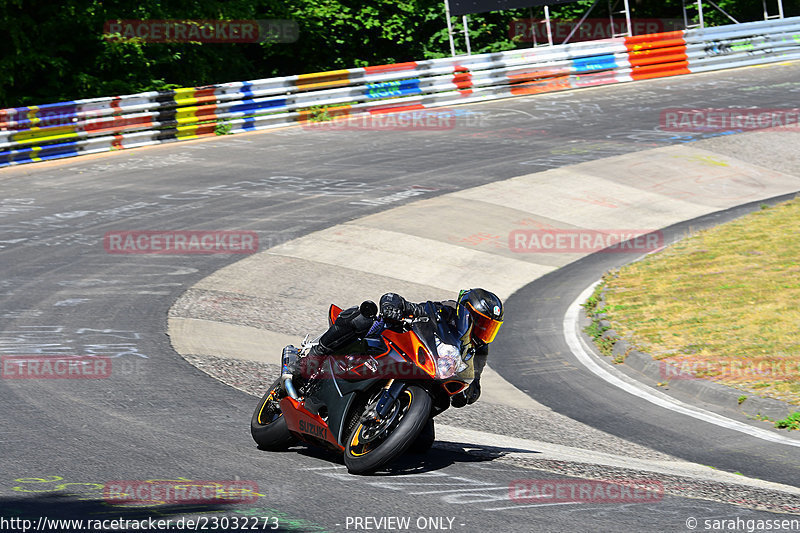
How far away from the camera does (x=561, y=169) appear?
2031 centimetres

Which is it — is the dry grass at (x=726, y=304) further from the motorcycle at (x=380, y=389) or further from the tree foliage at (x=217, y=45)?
the tree foliage at (x=217, y=45)

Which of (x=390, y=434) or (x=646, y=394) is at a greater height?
(x=390, y=434)

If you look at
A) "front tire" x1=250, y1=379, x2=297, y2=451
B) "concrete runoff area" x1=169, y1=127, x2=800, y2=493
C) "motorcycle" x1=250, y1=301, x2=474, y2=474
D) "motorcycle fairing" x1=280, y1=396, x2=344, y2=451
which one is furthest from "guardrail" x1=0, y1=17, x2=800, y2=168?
"motorcycle" x1=250, y1=301, x2=474, y2=474

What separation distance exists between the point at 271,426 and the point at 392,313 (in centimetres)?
152

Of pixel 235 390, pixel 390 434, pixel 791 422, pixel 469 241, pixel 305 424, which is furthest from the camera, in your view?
pixel 469 241

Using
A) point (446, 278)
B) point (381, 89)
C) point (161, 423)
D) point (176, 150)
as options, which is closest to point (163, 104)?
point (176, 150)

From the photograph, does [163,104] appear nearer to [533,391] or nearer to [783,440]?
[533,391]

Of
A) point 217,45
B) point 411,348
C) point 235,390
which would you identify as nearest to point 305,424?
point 411,348

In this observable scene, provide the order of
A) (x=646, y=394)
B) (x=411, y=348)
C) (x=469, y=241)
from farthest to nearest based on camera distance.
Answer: (x=469, y=241), (x=646, y=394), (x=411, y=348)

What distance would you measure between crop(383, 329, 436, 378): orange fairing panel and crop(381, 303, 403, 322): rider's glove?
0.39 feet

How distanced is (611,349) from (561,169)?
31.5 ft

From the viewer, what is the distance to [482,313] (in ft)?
21.7

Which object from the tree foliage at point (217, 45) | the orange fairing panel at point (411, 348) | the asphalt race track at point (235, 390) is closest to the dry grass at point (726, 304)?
the asphalt race track at point (235, 390)

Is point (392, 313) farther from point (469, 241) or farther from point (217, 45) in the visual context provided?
point (217, 45)
